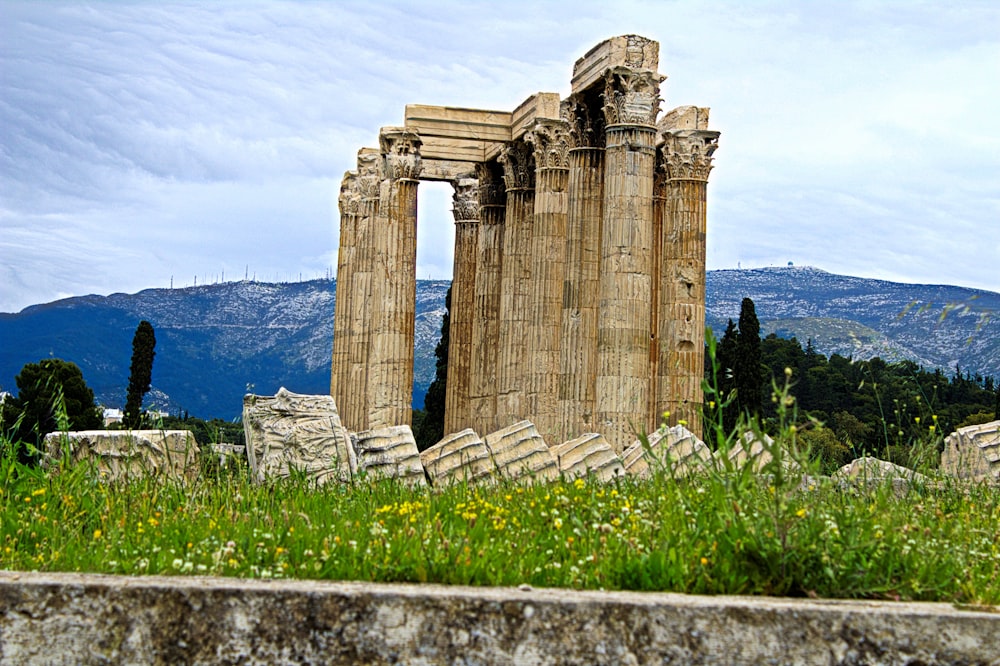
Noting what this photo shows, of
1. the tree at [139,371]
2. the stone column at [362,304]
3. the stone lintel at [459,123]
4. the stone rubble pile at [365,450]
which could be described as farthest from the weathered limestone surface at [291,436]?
the tree at [139,371]

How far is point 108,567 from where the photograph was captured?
6523mm

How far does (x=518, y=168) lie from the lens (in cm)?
3153

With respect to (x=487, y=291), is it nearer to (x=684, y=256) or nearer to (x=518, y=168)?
(x=518, y=168)

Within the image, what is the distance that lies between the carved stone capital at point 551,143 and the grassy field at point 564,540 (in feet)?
64.5

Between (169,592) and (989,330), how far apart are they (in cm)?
20250

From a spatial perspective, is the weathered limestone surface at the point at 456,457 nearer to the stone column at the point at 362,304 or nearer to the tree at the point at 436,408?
the stone column at the point at 362,304

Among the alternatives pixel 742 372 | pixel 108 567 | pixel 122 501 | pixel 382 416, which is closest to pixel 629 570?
pixel 108 567

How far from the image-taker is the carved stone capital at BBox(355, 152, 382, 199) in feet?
114

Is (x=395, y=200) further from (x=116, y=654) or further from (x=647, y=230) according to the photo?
(x=116, y=654)

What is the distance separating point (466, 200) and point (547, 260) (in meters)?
8.92

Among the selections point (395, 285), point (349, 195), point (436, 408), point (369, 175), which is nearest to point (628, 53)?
point (395, 285)

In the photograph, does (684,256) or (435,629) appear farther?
(684,256)

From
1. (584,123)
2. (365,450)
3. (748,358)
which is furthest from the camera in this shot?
(748,358)

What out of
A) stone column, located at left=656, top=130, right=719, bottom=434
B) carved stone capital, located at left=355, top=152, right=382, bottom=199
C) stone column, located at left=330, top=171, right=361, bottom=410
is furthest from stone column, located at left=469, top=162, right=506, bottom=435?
stone column, located at left=656, top=130, right=719, bottom=434
